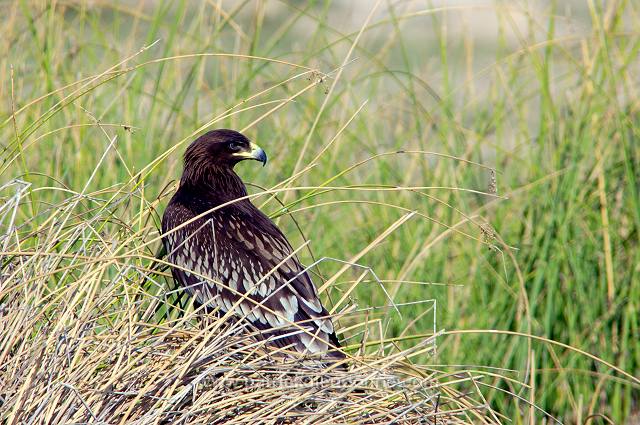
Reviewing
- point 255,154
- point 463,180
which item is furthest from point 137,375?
point 463,180

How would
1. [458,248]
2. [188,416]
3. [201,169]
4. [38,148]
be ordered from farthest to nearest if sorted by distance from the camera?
1. [458,248]
2. [38,148]
3. [201,169]
4. [188,416]

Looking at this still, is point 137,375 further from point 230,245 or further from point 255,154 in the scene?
point 255,154

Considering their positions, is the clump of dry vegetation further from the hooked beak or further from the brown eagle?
the hooked beak

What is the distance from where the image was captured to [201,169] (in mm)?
4199

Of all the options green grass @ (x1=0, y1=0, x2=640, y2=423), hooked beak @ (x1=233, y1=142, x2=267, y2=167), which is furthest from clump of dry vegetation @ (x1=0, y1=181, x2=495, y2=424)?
green grass @ (x1=0, y1=0, x2=640, y2=423)

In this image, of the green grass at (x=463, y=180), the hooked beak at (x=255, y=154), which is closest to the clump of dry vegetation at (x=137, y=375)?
the hooked beak at (x=255, y=154)

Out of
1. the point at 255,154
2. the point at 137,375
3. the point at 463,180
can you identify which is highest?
the point at 255,154

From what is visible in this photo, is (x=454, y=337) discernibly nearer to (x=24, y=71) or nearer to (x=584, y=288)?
(x=584, y=288)

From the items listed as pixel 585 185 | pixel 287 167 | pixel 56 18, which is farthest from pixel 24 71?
pixel 585 185

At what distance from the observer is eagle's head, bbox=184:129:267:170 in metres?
4.17

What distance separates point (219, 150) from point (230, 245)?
49 cm

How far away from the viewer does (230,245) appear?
3908 mm

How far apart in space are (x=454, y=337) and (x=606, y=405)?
0.82 m

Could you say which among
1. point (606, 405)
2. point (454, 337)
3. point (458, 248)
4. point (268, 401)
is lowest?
point (606, 405)
